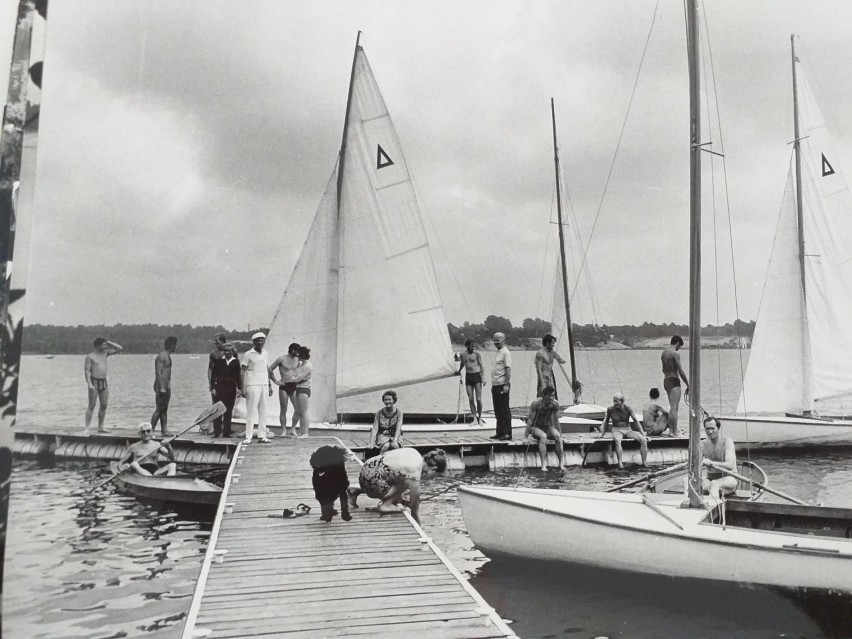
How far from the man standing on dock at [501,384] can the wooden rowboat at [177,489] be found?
19.2ft

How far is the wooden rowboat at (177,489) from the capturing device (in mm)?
12500

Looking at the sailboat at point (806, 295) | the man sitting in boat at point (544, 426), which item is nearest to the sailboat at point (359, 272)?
the man sitting in boat at point (544, 426)

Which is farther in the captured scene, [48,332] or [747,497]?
[747,497]

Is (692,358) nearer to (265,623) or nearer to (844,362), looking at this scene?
(265,623)

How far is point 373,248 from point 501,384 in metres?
4.37

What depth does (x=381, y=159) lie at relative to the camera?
56.9ft

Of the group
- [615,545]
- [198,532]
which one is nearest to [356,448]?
[198,532]

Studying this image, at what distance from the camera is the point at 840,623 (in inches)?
318

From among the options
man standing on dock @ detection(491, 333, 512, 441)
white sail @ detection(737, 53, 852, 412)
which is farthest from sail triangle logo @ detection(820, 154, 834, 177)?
man standing on dock @ detection(491, 333, 512, 441)

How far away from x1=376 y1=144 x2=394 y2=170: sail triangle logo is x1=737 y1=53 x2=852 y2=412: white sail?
11235 millimetres

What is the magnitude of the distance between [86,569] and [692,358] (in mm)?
8362

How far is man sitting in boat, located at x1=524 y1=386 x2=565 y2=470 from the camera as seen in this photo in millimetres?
16500

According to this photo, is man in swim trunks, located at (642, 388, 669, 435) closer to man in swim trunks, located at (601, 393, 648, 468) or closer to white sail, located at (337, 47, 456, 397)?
man in swim trunks, located at (601, 393, 648, 468)

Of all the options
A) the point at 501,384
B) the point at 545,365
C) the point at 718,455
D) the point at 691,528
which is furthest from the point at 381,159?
the point at 691,528
